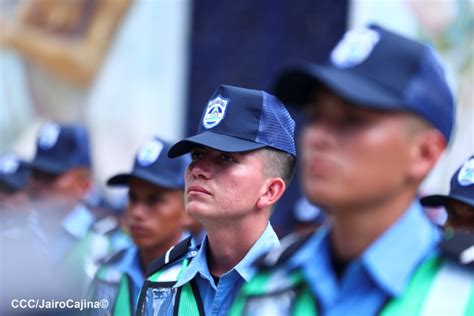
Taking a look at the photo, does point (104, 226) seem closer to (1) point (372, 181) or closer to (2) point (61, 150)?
(2) point (61, 150)

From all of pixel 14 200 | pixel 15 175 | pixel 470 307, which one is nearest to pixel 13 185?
pixel 15 175

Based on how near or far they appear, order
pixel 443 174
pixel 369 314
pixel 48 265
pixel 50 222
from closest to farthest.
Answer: pixel 369 314 → pixel 48 265 → pixel 50 222 → pixel 443 174

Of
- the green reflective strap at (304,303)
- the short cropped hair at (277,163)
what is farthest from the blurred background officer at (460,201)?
the green reflective strap at (304,303)

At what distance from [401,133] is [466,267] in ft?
1.19

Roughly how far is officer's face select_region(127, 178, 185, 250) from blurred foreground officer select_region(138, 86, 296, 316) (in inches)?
41.5

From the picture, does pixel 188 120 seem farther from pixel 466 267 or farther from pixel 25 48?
pixel 466 267

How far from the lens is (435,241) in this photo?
239 cm

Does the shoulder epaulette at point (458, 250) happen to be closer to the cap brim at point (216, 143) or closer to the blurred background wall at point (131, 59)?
the cap brim at point (216, 143)

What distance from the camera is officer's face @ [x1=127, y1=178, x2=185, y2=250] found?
4570 millimetres

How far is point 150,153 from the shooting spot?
15.6 feet

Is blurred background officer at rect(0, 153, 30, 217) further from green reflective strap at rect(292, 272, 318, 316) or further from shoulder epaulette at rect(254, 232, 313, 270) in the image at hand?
green reflective strap at rect(292, 272, 318, 316)

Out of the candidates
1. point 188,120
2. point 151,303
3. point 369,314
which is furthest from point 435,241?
point 188,120

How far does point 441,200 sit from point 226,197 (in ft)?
4.27

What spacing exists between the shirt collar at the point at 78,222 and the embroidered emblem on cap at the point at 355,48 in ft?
11.0
